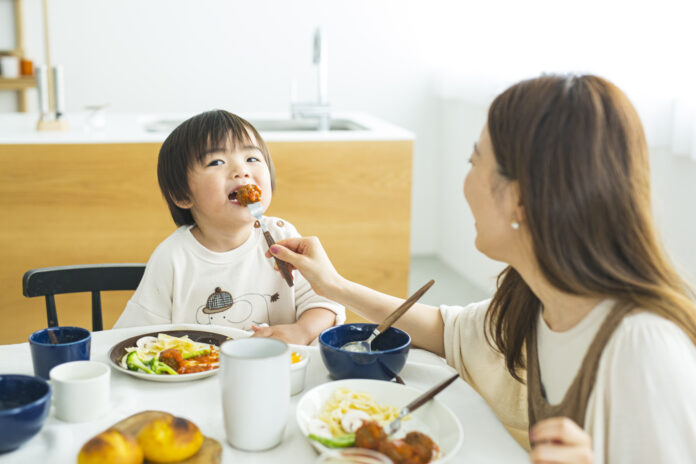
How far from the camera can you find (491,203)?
103 centimetres

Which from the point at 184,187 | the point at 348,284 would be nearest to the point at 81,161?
the point at 184,187

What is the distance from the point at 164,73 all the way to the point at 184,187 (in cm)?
291

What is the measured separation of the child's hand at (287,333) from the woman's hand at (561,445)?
0.58m

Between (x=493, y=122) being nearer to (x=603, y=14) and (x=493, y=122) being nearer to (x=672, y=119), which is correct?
(x=672, y=119)

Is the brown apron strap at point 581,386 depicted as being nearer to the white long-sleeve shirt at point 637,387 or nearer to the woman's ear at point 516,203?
the white long-sleeve shirt at point 637,387

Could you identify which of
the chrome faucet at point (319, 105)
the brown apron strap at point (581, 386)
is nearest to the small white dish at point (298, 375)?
the brown apron strap at point (581, 386)

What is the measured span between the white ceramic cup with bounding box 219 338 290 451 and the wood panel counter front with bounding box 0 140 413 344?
1801 mm

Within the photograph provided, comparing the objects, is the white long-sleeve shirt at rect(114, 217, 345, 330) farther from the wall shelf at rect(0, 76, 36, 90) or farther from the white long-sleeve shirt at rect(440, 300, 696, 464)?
the wall shelf at rect(0, 76, 36, 90)

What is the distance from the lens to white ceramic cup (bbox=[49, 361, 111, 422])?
3.03ft

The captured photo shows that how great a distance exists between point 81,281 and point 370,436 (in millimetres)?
918

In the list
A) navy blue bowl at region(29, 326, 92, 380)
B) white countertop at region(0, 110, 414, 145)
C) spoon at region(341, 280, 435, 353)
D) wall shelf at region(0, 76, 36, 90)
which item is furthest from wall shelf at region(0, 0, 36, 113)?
spoon at region(341, 280, 435, 353)

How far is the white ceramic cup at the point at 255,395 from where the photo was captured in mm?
828

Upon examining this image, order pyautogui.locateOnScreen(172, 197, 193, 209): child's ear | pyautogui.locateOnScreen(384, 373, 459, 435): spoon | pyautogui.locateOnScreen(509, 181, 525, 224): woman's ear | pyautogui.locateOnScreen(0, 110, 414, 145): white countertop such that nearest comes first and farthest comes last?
pyautogui.locateOnScreen(384, 373, 459, 435): spoon < pyautogui.locateOnScreen(509, 181, 525, 224): woman's ear < pyautogui.locateOnScreen(172, 197, 193, 209): child's ear < pyautogui.locateOnScreen(0, 110, 414, 145): white countertop

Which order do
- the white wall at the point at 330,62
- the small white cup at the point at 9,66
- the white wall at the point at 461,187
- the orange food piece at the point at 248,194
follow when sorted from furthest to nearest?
1. the white wall at the point at 330,62
2. the small white cup at the point at 9,66
3. the white wall at the point at 461,187
4. the orange food piece at the point at 248,194
